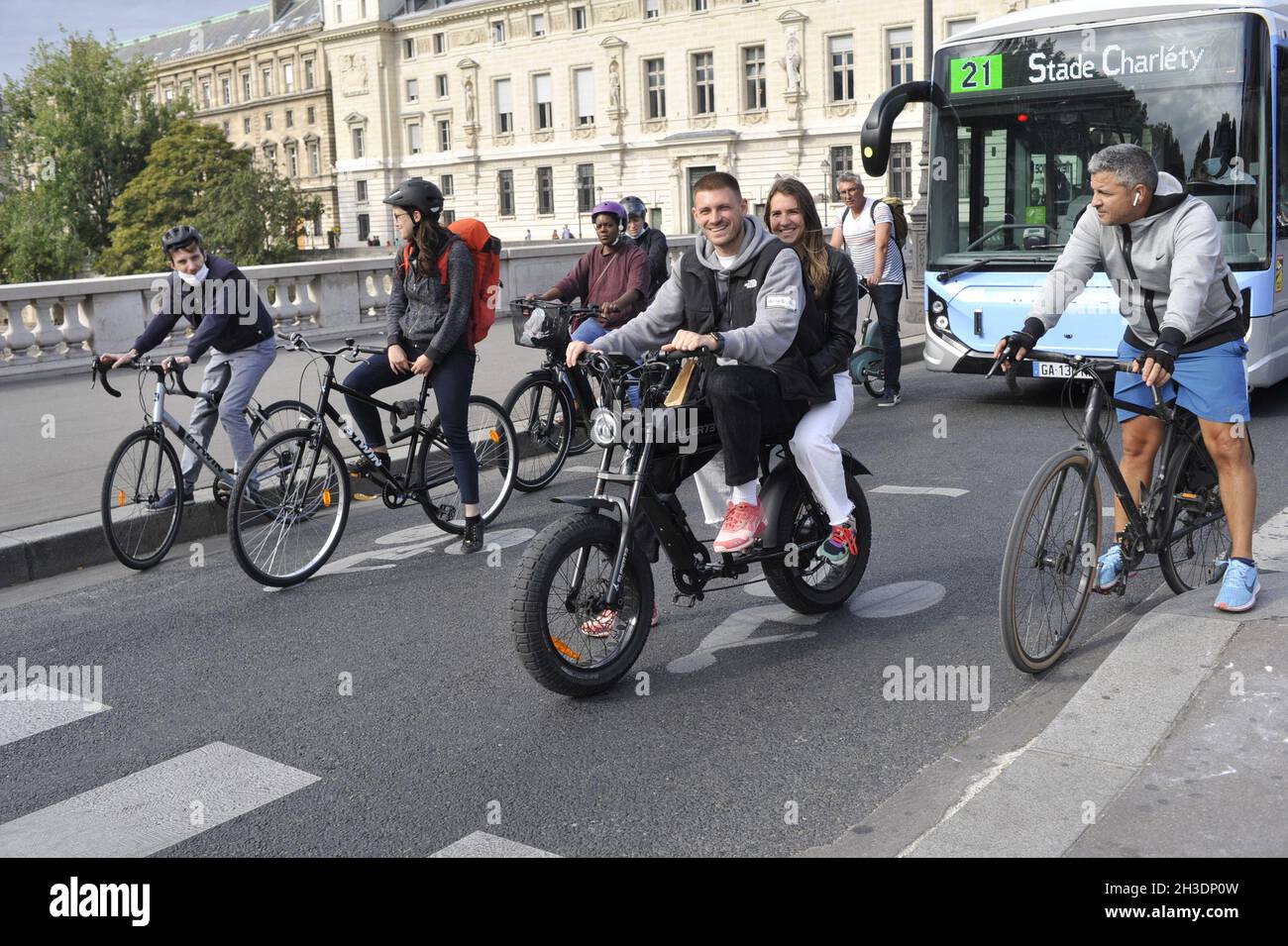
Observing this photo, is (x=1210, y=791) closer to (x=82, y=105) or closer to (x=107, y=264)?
(x=107, y=264)

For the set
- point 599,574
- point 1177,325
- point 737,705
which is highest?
point 1177,325

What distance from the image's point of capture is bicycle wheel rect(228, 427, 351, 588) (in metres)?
6.10

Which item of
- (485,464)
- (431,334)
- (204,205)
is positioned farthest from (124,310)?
(204,205)

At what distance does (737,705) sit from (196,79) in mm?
106884

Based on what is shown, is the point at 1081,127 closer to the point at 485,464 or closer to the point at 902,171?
the point at 485,464

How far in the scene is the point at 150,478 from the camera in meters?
7.00

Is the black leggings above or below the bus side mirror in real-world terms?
below

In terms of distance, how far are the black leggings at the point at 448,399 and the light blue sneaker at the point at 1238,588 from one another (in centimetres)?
362

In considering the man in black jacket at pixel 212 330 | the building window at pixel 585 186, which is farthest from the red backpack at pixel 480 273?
the building window at pixel 585 186

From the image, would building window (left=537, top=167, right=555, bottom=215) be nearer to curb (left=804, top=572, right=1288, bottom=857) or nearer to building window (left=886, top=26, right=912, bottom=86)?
building window (left=886, top=26, right=912, bottom=86)

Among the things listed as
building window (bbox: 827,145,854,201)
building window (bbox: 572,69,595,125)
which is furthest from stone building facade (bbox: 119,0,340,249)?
building window (bbox: 827,145,854,201)

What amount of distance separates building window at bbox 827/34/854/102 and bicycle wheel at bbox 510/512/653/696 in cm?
5906

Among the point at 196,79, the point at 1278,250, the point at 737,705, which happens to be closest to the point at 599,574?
the point at 737,705

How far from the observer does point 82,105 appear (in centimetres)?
7194
